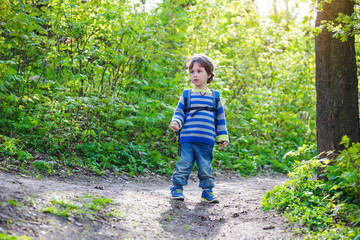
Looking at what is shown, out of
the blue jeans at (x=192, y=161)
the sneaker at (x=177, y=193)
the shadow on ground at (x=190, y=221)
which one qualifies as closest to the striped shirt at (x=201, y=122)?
the blue jeans at (x=192, y=161)

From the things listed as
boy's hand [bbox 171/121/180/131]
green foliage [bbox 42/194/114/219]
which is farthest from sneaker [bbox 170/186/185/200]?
green foliage [bbox 42/194/114/219]

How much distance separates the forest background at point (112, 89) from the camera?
5.88m

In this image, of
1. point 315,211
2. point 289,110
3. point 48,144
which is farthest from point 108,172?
point 289,110

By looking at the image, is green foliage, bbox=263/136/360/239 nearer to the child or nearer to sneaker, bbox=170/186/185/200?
the child

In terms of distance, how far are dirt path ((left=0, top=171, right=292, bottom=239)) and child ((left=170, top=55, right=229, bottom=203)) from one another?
0.34 metres

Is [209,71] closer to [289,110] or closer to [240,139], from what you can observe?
[240,139]

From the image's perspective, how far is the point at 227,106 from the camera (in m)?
9.43

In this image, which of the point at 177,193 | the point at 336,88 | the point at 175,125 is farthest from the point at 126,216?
the point at 336,88

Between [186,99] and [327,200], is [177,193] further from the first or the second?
[327,200]

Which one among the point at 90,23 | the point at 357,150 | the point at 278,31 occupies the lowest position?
the point at 357,150

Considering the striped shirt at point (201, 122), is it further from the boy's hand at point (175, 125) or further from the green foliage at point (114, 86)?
the green foliage at point (114, 86)

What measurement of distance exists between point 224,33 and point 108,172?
6354 mm

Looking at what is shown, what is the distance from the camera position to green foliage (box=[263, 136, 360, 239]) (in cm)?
321

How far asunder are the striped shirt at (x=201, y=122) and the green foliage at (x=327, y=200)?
1.08m
